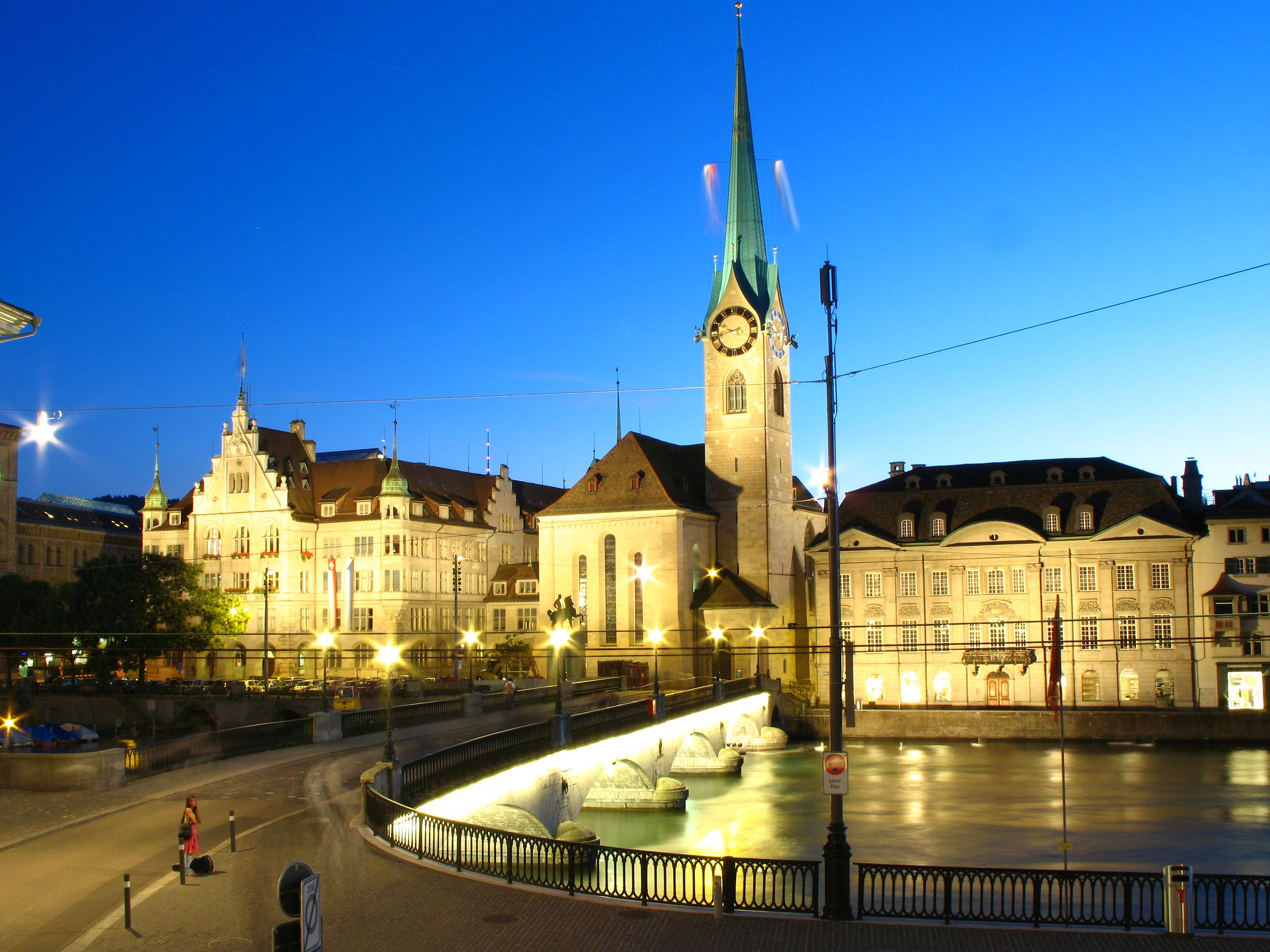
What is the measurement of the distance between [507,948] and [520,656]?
206 ft

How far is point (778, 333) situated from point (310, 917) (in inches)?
3137

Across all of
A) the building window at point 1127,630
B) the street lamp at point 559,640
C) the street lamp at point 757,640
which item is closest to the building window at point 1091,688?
the building window at point 1127,630

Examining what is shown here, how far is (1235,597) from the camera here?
72.2 meters

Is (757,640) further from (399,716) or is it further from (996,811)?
(399,716)

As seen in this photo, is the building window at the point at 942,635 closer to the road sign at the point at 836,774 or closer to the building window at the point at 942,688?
the building window at the point at 942,688

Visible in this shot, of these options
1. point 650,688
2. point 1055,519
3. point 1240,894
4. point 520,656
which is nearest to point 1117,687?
point 1055,519

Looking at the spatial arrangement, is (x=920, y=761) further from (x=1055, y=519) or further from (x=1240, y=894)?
(x=1240, y=894)

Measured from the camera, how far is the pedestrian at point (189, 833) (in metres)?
23.4

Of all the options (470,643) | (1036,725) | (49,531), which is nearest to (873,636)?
(1036,725)

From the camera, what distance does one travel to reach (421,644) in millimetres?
92188

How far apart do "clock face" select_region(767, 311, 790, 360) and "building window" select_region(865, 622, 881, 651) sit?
1937 cm

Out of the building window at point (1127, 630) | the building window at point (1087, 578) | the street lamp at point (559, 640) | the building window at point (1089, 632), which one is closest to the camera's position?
the street lamp at point (559, 640)

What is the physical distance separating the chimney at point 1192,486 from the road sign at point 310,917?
76891mm

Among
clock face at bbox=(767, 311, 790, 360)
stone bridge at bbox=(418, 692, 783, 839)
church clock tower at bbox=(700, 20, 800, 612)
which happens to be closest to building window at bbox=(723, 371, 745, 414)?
church clock tower at bbox=(700, 20, 800, 612)
